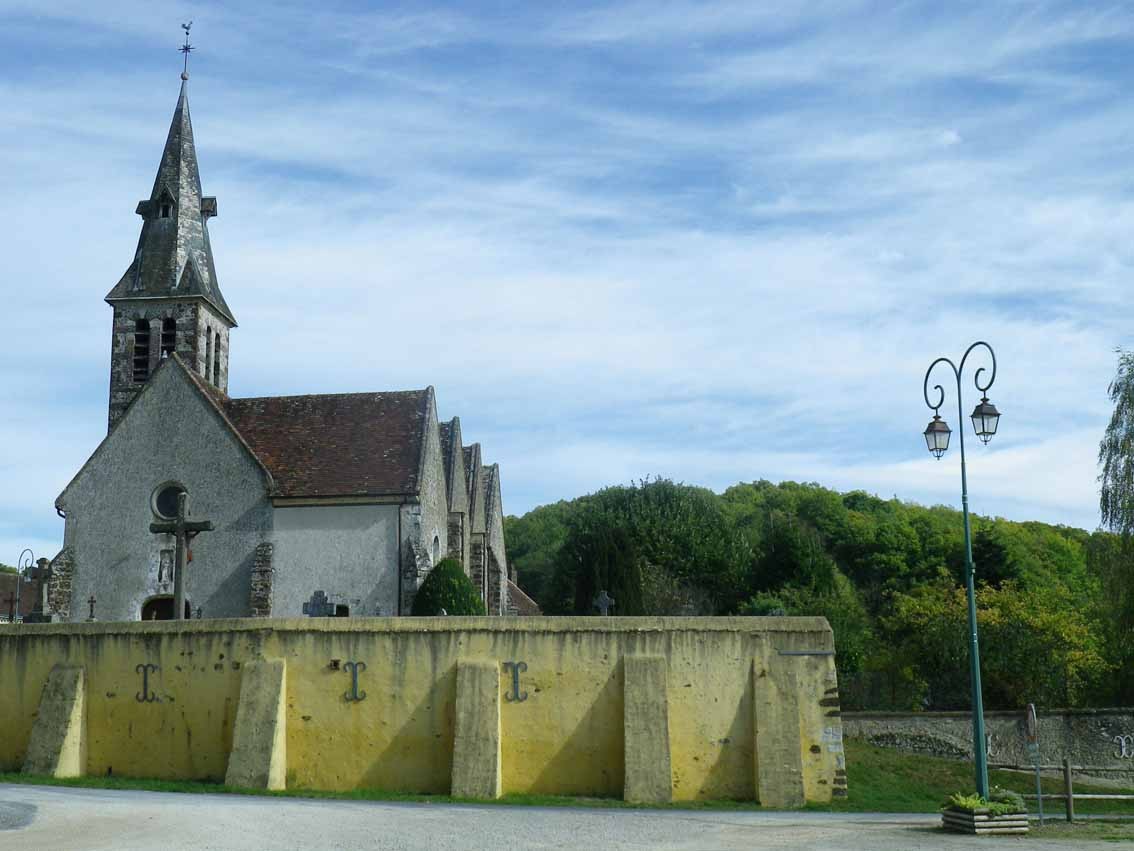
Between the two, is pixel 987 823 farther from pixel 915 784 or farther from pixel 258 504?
pixel 258 504

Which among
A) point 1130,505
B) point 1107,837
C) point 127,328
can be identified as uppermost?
point 127,328

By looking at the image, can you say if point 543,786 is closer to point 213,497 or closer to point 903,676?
point 213,497

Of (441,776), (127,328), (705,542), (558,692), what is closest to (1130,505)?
(558,692)

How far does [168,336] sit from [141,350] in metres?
1.00

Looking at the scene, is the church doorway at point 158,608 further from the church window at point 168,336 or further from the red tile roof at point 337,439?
the church window at point 168,336

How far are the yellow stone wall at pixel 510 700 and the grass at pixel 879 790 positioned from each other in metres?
0.51

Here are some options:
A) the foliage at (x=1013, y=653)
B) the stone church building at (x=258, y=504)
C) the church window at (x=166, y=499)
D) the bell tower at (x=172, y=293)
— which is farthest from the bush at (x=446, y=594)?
the foliage at (x=1013, y=653)

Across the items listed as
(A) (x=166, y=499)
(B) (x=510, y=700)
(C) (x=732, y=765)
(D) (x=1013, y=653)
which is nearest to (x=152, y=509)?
(A) (x=166, y=499)

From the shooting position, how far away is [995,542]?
5478 centimetres

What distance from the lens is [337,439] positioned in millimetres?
35188

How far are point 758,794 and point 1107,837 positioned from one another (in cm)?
559

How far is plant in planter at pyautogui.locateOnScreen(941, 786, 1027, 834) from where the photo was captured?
1622 centimetres

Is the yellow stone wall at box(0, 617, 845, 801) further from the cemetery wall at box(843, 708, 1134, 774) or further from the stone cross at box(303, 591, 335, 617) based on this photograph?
the stone cross at box(303, 591, 335, 617)

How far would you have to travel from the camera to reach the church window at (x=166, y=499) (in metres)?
33.8
